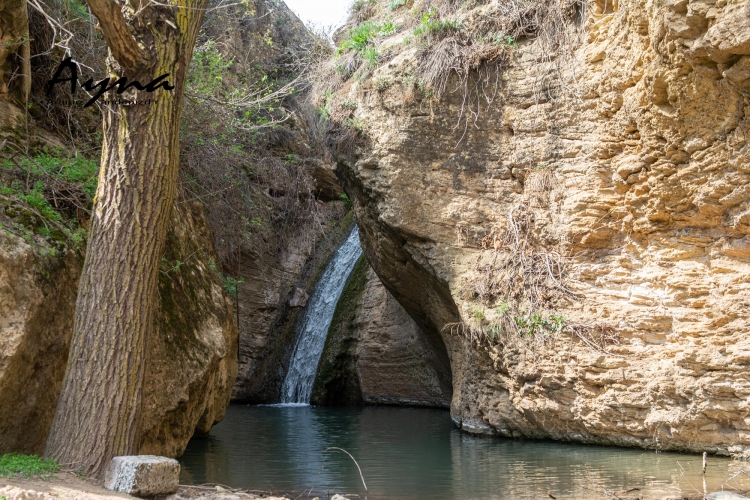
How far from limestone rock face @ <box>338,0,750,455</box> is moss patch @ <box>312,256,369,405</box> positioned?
3.81 m

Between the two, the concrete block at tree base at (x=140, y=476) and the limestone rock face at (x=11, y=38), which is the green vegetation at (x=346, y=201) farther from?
the concrete block at tree base at (x=140, y=476)

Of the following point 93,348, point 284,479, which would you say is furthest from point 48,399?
point 284,479

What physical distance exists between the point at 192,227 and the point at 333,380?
6879mm

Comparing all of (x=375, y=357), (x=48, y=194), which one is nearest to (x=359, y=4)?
(x=375, y=357)

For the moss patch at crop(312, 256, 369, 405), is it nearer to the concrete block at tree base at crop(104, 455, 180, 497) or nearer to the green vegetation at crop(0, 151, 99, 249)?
the green vegetation at crop(0, 151, 99, 249)

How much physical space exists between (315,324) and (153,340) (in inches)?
341

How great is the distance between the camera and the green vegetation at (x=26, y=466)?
4223mm

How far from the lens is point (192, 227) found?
8.55 meters

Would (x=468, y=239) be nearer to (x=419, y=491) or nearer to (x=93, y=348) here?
(x=419, y=491)

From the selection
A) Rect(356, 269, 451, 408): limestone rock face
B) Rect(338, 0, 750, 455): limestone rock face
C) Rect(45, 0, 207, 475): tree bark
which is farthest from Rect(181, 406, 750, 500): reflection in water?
Rect(356, 269, 451, 408): limestone rock face

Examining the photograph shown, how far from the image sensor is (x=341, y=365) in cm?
1441

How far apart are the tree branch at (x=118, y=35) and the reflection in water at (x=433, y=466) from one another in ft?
12.5

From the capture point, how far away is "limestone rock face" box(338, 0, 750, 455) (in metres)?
7.13

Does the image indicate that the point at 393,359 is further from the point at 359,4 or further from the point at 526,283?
the point at 359,4
